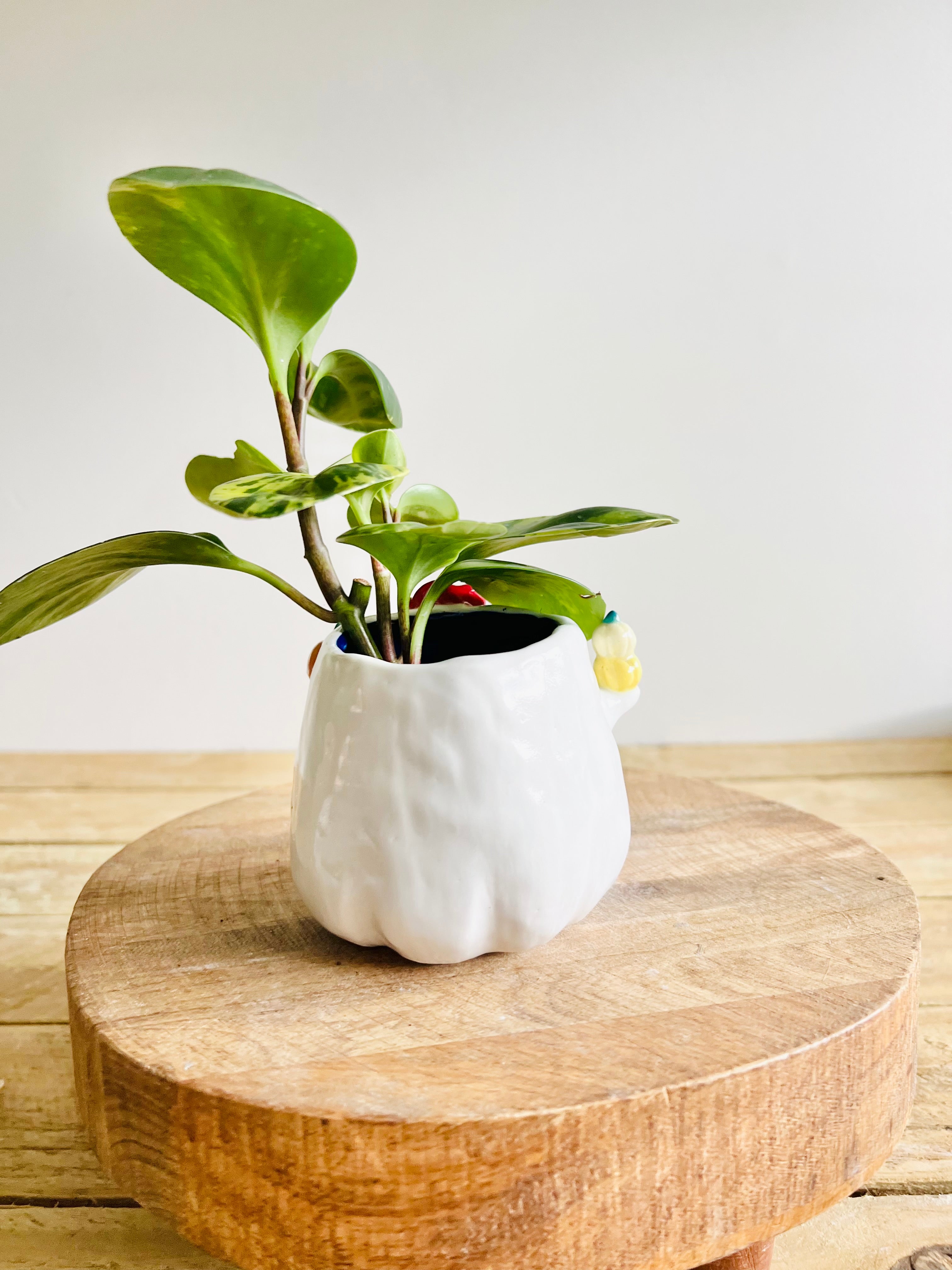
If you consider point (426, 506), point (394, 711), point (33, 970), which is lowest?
point (33, 970)

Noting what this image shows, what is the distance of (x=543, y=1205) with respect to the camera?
1.38 feet

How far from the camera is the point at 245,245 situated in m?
0.51

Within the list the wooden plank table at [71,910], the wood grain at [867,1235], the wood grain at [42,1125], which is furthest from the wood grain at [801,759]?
the wood grain at [42,1125]

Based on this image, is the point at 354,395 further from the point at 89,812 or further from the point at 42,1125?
the point at 89,812

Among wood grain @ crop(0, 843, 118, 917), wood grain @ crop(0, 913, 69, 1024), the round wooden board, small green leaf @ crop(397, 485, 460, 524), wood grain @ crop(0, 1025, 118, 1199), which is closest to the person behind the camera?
the round wooden board

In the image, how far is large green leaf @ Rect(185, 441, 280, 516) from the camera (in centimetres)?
61

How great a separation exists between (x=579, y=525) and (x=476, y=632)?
16 cm

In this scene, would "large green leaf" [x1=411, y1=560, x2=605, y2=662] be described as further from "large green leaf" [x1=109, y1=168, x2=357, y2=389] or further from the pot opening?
"large green leaf" [x1=109, y1=168, x2=357, y2=389]

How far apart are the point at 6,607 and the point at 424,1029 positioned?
285 millimetres

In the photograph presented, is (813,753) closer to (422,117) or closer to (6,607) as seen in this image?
(422,117)

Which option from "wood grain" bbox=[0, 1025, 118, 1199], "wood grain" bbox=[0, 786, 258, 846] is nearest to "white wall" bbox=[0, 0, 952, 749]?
"wood grain" bbox=[0, 786, 258, 846]

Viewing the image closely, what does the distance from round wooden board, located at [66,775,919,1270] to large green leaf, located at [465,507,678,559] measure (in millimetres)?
223

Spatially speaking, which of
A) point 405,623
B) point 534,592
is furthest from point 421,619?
point 534,592

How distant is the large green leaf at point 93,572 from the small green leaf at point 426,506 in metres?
0.10
